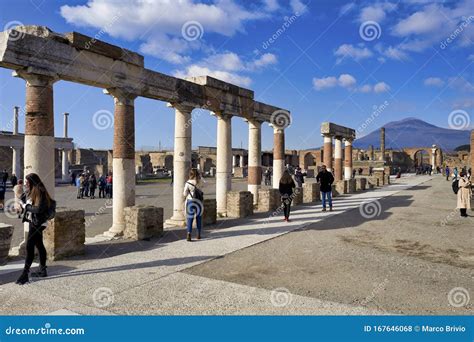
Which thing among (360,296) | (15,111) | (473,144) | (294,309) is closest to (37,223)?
(294,309)

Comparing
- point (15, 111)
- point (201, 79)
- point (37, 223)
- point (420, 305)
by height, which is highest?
point (15, 111)

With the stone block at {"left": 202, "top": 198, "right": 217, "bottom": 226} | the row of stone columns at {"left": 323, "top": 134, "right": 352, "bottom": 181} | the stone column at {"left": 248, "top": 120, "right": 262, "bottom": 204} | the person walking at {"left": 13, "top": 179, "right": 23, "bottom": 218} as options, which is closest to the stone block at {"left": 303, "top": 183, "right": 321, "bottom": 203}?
the stone column at {"left": 248, "top": 120, "right": 262, "bottom": 204}

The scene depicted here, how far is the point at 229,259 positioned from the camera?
22.3ft

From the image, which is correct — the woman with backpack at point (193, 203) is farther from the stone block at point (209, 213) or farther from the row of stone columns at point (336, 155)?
the row of stone columns at point (336, 155)

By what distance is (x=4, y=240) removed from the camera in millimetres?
6586

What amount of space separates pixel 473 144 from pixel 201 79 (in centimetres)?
1656

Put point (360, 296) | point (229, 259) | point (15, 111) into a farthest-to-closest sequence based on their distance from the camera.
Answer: point (15, 111) < point (229, 259) < point (360, 296)

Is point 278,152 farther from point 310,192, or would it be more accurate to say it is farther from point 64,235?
point 64,235

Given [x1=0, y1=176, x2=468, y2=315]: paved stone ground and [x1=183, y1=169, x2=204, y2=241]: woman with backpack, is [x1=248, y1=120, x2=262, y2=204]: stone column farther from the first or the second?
[x1=183, y1=169, x2=204, y2=241]: woman with backpack

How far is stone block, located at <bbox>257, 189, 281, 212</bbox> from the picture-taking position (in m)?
14.0

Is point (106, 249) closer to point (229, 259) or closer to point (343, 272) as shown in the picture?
point (229, 259)
